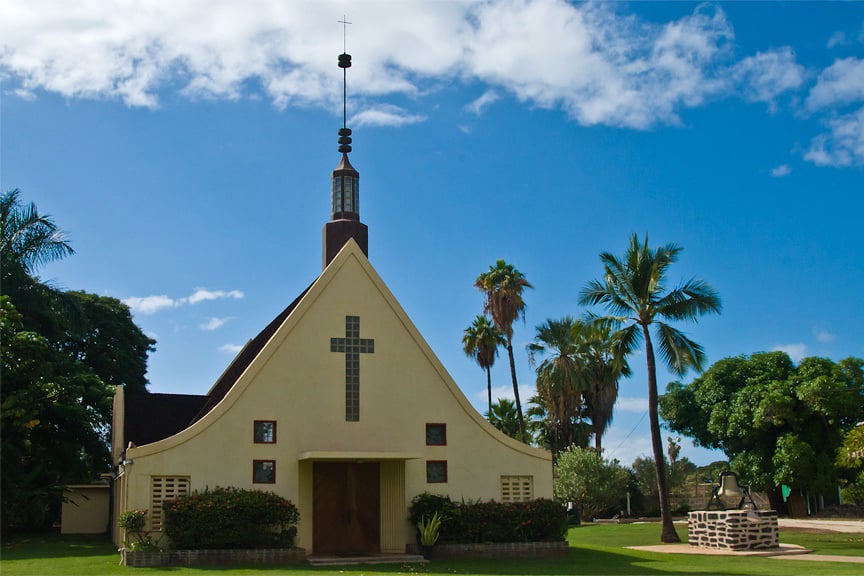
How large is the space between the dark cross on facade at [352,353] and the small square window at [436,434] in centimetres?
224

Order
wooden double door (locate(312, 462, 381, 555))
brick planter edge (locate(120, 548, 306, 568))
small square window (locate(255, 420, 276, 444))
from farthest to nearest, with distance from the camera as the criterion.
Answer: wooden double door (locate(312, 462, 381, 555))
small square window (locate(255, 420, 276, 444))
brick planter edge (locate(120, 548, 306, 568))

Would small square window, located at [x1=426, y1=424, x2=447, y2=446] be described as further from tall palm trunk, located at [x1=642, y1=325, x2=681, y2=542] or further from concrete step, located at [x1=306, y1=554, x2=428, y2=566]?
tall palm trunk, located at [x1=642, y1=325, x2=681, y2=542]

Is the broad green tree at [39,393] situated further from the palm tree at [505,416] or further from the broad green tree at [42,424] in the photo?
the palm tree at [505,416]

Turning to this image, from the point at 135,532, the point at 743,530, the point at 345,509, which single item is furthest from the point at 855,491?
the point at 135,532

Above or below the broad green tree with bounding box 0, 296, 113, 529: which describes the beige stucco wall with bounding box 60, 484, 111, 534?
below

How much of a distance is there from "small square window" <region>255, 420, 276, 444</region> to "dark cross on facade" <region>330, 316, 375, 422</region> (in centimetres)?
219

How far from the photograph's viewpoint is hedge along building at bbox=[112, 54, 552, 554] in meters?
24.9

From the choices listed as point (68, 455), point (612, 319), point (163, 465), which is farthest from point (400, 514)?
point (68, 455)

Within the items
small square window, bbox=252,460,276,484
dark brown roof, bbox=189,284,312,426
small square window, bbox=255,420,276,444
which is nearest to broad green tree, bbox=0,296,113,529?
dark brown roof, bbox=189,284,312,426

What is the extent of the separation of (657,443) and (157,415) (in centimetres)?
1834

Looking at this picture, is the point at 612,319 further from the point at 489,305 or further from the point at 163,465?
the point at 489,305

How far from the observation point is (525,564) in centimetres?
2359

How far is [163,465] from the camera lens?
24.2m

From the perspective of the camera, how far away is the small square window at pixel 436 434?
27281 mm
